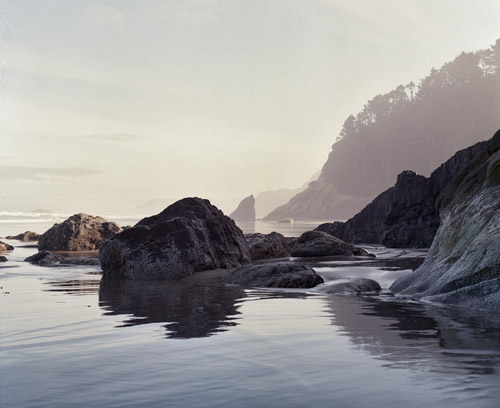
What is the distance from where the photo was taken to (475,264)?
6.83 m

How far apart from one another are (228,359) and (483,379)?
174cm

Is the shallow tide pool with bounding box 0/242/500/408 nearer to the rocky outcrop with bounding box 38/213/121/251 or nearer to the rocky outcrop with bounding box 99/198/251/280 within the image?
the rocky outcrop with bounding box 99/198/251/280

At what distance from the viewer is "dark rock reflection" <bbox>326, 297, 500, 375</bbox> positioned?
3.69m

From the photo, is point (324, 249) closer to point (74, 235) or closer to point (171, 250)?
point (171, 250)

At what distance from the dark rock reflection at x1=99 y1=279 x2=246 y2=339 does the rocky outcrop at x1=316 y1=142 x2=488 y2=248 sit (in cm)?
1732

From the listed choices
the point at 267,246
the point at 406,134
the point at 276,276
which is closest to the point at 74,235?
the point at 267,246

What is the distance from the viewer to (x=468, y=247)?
25.1 ft

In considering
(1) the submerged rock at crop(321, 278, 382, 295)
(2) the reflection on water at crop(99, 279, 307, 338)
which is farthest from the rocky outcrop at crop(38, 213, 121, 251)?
(1) the submerged rock at crop(321, 278, 382, 295)

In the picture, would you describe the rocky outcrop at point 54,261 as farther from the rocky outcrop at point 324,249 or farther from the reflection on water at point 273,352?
the reflection on water at point 273,352

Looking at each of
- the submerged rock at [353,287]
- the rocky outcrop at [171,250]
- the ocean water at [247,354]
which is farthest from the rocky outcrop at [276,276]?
the ocean water at [247,354]

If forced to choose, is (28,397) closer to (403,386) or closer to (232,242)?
(403,386)

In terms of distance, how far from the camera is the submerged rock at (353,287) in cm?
900

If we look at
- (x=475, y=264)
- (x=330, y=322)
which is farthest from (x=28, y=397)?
(x=475, y=264)

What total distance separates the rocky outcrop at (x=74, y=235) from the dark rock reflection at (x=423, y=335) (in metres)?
20.2
